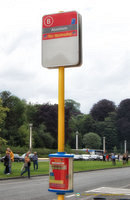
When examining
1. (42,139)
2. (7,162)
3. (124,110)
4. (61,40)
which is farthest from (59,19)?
(124,110)

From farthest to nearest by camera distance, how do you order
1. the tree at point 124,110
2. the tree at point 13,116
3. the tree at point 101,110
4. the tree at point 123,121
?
the tree at point 101,110
the tree at point 124,110
the tree at point 123,121
the tree at point 13,116

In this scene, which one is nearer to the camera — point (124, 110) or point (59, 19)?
point (59, 19)

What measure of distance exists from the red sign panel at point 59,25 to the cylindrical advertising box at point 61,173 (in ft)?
5.75

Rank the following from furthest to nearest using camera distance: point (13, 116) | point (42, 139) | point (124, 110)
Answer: point (124, 110) → point (42, 139) → point (13, 116)

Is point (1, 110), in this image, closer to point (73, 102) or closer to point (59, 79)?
point (59, 79)

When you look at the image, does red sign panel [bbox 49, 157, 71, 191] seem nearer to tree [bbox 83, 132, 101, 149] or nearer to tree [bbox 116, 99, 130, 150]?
tree [bbox 83, 132, 101, 149]

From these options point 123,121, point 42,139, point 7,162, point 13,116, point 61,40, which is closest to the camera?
point 61,40

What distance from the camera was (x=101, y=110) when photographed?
4872 inches

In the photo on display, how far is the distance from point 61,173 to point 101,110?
119m

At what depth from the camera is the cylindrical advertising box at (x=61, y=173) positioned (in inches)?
217

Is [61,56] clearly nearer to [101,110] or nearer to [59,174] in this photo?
[59,174]

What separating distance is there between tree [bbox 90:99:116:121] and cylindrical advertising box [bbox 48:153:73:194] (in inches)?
4647

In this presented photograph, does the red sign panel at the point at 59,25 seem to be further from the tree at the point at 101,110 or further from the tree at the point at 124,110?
the tree at the point at 101,110

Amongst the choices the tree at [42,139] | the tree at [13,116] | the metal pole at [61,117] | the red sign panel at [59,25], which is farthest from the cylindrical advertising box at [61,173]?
the tree at [42,139]
